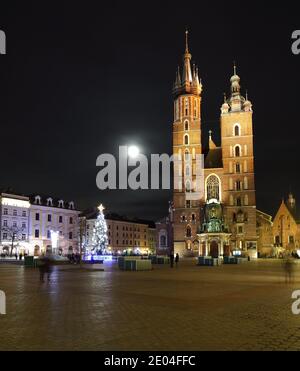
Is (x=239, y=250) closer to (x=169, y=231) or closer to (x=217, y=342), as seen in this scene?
(x=169, y=231)

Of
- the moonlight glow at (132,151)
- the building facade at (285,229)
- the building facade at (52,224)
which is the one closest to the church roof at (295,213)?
the building facade at (285,229)

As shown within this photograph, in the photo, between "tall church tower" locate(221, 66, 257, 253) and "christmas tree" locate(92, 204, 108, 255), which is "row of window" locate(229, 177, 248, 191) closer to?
"tall church tower" locate(221, 66, 257, 253)

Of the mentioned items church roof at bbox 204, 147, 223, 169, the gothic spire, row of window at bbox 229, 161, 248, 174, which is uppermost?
the gothic spire

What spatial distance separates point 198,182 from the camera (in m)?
85.9

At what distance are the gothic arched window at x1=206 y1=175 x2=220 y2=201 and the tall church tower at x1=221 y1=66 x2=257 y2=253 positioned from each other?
65.0 inches

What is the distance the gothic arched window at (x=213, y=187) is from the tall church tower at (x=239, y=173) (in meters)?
1.65

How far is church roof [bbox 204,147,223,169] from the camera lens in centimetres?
8712

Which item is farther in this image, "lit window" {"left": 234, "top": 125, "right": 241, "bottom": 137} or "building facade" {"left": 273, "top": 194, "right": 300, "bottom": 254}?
"building facade" {"left": 273, "top": 194, "right": 300, "bottom": 254}

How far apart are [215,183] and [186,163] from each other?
7109 mm

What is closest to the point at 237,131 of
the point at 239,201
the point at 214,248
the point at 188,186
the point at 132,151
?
the point at 239,201

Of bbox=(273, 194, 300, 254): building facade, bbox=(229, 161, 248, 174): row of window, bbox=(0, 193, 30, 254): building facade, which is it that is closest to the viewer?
bbox=(229, 161, 248, 174): row of window

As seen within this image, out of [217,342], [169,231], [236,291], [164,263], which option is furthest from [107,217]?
[217,342]

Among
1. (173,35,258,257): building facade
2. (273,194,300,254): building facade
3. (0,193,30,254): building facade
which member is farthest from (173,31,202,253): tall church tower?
(0,193,30,254): building facade
